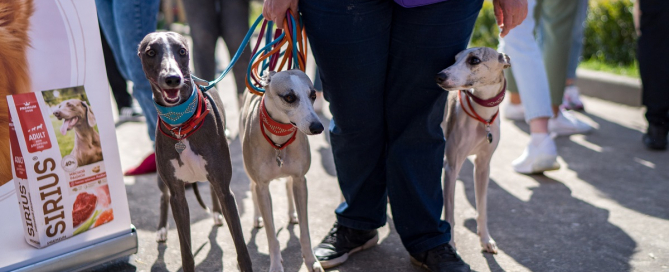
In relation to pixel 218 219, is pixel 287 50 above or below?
above

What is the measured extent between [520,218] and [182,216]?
6.57 ft

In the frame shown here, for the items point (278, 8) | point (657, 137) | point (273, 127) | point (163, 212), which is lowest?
point (657, 137)

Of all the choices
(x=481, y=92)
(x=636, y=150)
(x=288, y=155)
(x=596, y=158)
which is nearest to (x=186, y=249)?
(x=288, y=155)

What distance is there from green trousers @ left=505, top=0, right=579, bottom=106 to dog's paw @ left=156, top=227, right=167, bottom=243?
347 cm

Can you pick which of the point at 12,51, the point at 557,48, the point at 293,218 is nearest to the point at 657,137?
the point at 557,48

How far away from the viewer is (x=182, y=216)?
247cm

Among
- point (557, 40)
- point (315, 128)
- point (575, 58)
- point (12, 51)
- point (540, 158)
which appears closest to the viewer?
point (12, 51)

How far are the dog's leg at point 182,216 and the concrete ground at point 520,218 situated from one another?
27 centimetres

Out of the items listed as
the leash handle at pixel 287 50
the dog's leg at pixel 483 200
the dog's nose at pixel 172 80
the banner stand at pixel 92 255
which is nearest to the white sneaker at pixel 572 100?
the dog's leg at pixel 483 200

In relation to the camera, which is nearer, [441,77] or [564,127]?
[441,77]

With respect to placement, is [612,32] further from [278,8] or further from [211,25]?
[278,8]

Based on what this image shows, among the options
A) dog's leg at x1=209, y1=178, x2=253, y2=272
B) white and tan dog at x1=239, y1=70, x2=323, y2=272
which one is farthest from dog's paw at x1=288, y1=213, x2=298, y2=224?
dog's leg at x1=209, y1=178, x2=253, y2=272

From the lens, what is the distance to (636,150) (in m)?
4.65

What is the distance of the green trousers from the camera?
4.88m
